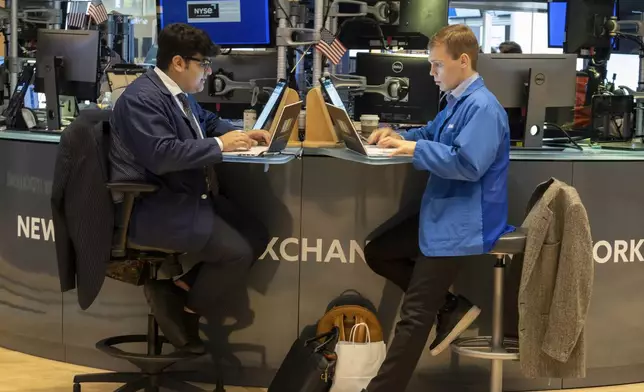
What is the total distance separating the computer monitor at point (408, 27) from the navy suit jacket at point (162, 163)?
5.91ft

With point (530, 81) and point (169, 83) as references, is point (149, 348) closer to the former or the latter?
point (169, 83)

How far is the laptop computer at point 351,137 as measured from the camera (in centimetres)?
305

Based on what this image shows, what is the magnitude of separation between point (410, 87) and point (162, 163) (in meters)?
1.65

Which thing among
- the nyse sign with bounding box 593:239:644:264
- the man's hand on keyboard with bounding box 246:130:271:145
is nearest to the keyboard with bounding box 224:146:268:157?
the man's hand on keyboard with bounding box 246:130:271:145

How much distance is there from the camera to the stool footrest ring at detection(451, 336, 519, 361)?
3205 millimetres

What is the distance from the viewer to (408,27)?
4.74 m

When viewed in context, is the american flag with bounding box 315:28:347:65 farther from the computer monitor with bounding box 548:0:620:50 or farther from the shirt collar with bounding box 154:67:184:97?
the computer monitor with bounding box 548:0:620:50

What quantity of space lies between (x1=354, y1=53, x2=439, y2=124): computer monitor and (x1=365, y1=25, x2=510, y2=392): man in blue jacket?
99 centimetres

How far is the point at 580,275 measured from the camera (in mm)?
3086

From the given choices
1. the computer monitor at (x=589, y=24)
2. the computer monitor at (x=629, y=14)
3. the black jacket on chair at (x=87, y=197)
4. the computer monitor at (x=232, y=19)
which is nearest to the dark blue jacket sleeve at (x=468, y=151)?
the black jacket on chair at (x=87, y=197)

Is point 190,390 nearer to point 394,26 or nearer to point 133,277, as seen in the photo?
point 133,277

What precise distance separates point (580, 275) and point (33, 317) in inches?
96.4

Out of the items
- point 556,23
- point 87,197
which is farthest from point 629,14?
point 87,197

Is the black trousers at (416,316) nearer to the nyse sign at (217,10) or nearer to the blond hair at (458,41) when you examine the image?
the blond hair at (458,41)
